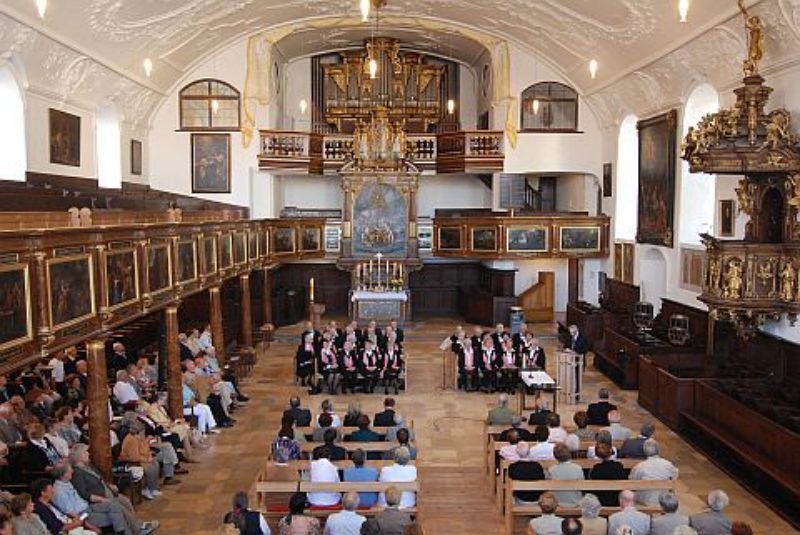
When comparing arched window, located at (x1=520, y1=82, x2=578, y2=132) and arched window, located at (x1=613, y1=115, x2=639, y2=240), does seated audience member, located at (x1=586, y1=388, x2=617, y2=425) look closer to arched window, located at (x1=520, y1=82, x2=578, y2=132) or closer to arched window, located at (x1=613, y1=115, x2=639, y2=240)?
arched window, located at (x1=613, y1=115, x2=639, y2=240)

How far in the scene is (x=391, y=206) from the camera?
86.0 feet

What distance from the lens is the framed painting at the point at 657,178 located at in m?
19.5

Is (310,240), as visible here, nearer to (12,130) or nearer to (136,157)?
(136,157)

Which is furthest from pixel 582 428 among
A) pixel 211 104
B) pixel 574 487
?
pixel 211 104

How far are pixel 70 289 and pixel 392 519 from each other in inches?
189

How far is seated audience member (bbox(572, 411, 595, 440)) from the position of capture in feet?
35.7

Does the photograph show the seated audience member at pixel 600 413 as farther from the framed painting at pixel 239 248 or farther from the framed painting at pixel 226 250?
the framed painting at pixel 239 248

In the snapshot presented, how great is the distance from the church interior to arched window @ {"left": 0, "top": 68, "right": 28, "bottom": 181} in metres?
0.05

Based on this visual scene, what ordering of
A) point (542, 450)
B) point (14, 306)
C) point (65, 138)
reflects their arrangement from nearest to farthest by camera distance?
point (14, 306)
point (542, 450)
point (65, 138)

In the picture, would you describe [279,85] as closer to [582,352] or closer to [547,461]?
[582,352]

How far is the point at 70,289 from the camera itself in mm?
9531

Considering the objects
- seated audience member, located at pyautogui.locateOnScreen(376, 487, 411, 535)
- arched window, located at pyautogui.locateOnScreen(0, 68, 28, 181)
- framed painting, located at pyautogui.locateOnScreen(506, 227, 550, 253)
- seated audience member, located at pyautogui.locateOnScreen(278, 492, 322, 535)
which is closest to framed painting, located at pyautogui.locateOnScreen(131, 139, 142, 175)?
arched window, located at pyautogui.locateOnScreen(0, 68, 28, 181)

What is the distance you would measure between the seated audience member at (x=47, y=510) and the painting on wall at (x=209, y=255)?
8.06m

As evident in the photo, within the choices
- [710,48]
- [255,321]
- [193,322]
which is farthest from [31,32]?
[710,48]
